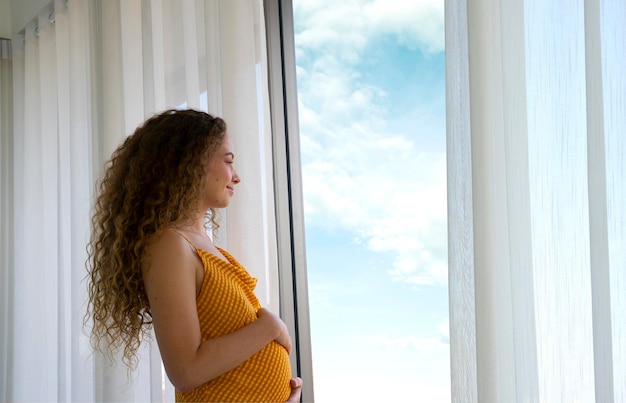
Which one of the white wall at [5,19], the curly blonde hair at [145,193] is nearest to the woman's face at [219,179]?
the curly blonde hair at [145,193]

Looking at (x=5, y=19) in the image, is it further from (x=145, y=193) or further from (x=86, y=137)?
(x=145, y=193)

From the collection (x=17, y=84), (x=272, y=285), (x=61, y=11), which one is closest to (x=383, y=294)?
(x=272, y=285)

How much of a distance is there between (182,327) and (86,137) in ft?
6.37

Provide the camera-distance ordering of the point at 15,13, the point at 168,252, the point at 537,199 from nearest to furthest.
A: 1. the point at 537,199
2. the point at 168,252
3. the point at 15,13

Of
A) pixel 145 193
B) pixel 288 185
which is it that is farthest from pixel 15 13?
pixel 145 193

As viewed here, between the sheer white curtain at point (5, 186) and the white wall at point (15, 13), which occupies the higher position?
the white wall at point (15, 13)

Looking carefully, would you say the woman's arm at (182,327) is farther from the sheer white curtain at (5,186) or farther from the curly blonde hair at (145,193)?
the sheer white curtain at (5,186)

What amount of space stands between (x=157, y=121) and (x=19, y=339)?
2583 mm

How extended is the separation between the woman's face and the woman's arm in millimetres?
160

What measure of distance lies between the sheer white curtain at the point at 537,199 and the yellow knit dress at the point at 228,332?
1.20 feet

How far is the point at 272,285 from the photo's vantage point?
2.00 metres

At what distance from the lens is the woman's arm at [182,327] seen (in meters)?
1.32

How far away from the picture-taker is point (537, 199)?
4.08ft

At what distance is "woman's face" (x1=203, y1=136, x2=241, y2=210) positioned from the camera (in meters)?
1.52
